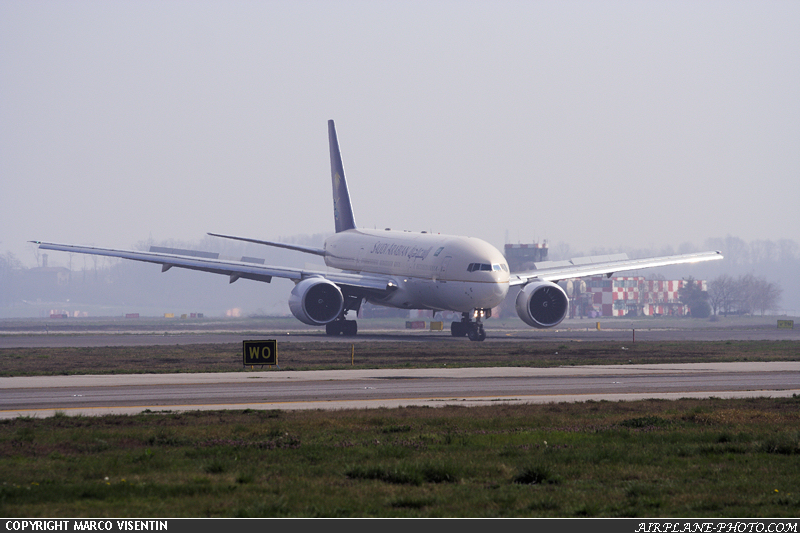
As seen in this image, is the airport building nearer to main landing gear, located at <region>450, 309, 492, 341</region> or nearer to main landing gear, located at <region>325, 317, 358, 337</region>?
main landing gear, located at <region>325, 317, 358, 337</region>

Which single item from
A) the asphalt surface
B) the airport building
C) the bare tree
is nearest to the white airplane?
the asphalt surface

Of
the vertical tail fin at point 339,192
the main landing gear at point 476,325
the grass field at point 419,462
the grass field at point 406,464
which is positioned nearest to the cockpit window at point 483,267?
the main landing gear at point 476,325

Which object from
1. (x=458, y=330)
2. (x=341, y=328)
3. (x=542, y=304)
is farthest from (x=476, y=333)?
(x=341, y=328)

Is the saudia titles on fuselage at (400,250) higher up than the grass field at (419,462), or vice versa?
the saudia titles on fuselage at (400,250)

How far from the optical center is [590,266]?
2714 inches

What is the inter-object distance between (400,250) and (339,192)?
15987 millimetres

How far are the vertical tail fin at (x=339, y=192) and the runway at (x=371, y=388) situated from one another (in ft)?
128

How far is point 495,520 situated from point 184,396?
54.4ft

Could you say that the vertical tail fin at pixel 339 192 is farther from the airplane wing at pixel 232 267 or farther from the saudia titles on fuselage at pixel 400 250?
the airplane wing at pixel 232 267

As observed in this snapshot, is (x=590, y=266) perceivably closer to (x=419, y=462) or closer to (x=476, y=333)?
(x=476, y=333)

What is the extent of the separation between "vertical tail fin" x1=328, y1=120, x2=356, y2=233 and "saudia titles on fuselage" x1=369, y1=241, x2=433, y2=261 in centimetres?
976

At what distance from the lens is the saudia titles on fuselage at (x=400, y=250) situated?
59.0 m

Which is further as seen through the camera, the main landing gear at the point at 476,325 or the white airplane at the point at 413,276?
→ the main landing gear at the point at 476,325

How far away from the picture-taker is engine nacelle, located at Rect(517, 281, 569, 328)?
5856 cm
